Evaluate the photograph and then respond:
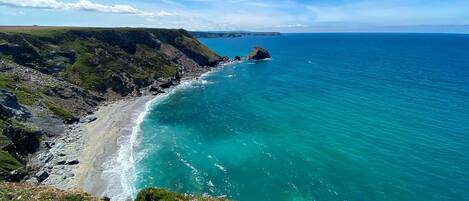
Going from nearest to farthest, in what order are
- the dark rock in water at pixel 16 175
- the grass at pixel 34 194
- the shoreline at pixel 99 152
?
→ the grass at pixel 34 194 < the dark rock in water at pixel 16 175 < the shoreline at pixel 99 152

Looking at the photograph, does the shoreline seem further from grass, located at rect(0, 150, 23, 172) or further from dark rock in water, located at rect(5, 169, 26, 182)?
grass, located at rect(0, 150, 23, 172)

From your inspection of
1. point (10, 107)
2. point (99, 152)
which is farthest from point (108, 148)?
point (10, 107)

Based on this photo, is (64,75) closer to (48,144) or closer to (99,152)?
(48,144)

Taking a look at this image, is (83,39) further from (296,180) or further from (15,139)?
(296,180)

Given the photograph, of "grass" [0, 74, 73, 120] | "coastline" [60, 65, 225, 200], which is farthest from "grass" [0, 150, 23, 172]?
"grass" [0, 74, 73, 120]

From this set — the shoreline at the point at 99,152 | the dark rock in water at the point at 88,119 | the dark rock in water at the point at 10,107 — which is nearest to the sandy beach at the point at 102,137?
the shoreline at the point at 99,152

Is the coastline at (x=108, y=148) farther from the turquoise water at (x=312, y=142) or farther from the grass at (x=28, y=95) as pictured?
the grass at (x=28, y=95)

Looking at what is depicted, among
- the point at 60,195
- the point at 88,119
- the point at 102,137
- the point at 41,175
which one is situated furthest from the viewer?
the point at 88,119

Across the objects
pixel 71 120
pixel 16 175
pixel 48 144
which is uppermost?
pixel 16 175
